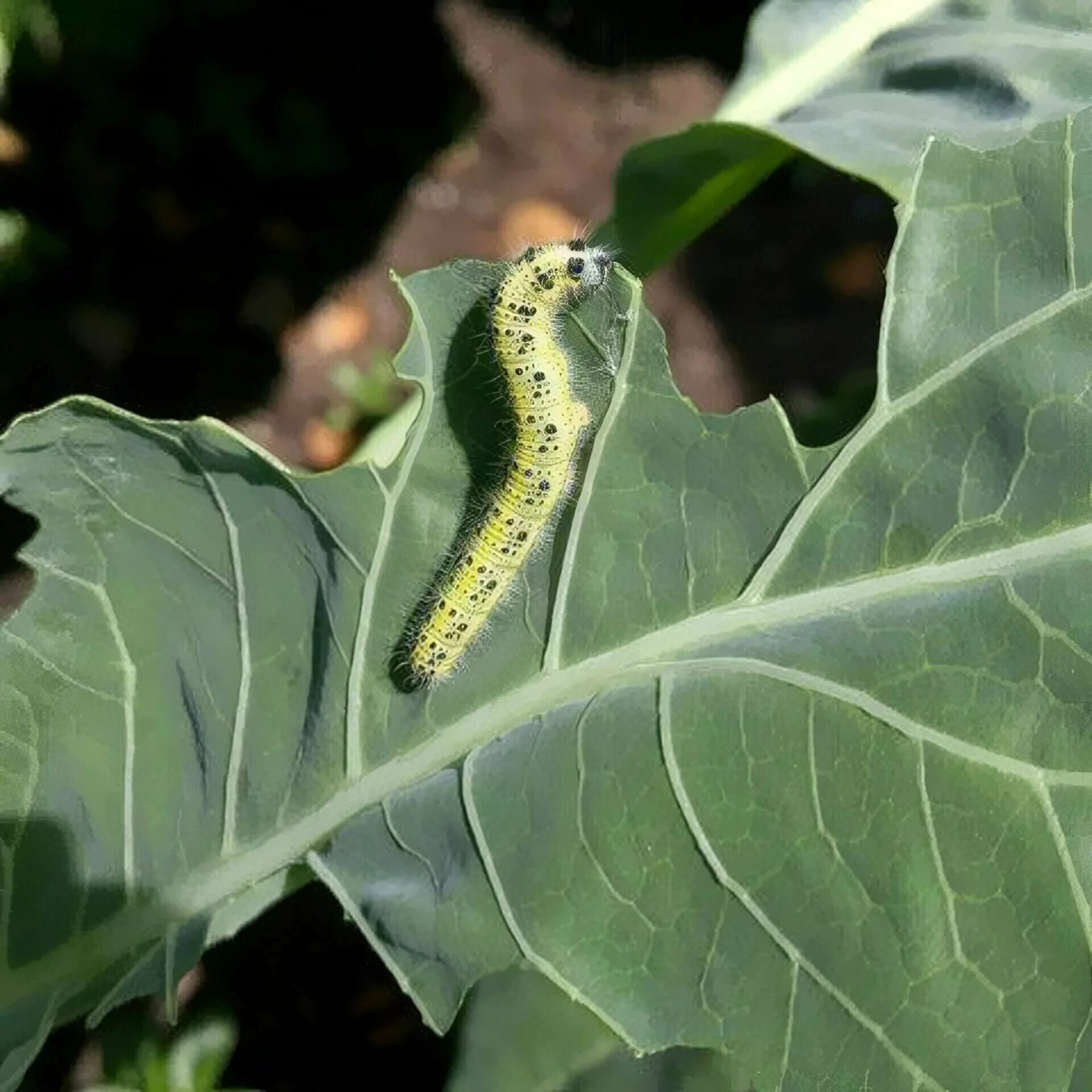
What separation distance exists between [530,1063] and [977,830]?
1244 millimetres

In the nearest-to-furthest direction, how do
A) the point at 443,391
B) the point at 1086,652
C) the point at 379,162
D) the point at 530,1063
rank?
1. the point at 1086,652
2. the point at 443,391
3. the point at 530,1063
4. the point at 379,162

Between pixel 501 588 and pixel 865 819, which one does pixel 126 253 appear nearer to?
pixel 501 588

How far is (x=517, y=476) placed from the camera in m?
1.71

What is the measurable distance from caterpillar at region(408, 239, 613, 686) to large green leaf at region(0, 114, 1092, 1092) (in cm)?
5

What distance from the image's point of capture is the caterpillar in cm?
167

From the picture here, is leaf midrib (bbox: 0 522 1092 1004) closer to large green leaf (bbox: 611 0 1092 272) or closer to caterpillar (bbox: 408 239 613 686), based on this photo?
caterpillar (bbox: 408 239 613 686)

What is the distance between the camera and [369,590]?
1.67m

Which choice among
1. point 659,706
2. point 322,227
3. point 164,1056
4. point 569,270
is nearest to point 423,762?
point 659,706

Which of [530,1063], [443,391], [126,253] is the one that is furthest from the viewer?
[126,253]

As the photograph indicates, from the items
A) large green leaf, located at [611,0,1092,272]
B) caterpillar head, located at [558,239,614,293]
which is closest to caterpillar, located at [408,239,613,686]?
caterpillar head, located at [558,239,614,293]

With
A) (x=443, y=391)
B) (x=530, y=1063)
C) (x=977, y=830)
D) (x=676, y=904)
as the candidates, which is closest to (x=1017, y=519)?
(x=977, y=830)

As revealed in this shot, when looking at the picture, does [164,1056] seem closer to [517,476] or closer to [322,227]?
[517,476]

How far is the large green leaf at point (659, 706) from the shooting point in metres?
1.57

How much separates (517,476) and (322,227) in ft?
7.39
